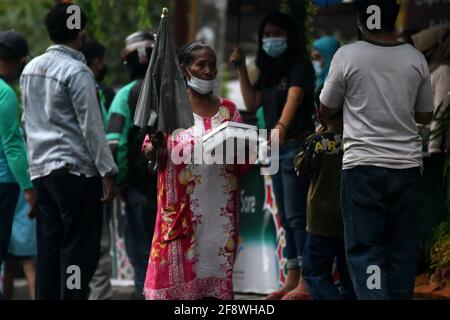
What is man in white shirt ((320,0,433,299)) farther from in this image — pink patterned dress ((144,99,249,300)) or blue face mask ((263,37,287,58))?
blue face mask ((263,37,287,58))

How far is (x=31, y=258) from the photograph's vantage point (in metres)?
8.78

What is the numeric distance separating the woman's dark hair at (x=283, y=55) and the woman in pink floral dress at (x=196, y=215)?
135cm

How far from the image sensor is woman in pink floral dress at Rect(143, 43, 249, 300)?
6.61 meters

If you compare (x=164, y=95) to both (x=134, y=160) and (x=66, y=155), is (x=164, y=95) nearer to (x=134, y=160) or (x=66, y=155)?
(x=66, y=155)

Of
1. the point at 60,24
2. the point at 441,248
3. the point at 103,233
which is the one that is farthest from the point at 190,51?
the point at 103,233

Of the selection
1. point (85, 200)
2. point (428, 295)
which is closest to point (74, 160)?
point (85, 200)

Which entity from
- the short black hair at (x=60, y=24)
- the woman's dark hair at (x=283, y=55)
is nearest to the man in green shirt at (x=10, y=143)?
the short black hair at (x=60, y=24)

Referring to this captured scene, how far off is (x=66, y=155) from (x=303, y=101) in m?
1.83

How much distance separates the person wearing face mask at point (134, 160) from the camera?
7906 millimetres

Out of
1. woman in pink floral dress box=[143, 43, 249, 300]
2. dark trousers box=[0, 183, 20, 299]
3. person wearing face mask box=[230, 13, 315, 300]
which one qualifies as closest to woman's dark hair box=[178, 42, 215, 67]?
woman in pink floral dress box=[143, 43, 249, 300]

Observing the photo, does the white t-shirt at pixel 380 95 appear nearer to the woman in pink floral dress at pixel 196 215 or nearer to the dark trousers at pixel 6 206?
the woman in pink floral dress at pixel 196 215

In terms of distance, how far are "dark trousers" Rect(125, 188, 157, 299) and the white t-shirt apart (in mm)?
2233

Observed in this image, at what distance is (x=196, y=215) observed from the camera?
21.8ft
